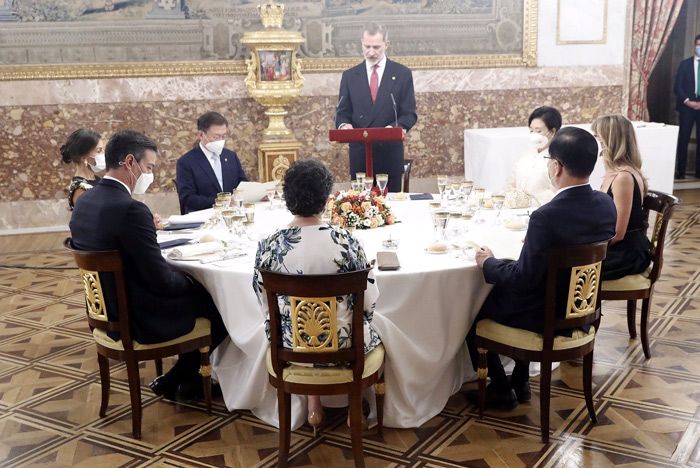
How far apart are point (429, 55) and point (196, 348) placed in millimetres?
5915

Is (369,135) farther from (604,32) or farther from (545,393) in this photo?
(604,32)

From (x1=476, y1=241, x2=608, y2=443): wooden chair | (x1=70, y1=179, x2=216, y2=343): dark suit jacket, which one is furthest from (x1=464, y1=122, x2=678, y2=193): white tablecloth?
(x1=70, y1=179, x2=216, y2=343): dark suit jacket

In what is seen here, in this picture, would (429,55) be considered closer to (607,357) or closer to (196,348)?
(607,357)

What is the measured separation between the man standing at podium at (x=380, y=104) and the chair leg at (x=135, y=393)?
297cm

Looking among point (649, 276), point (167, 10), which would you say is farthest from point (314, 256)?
point (167, 10)

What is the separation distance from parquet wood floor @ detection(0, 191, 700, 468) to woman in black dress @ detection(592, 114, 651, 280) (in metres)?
0.56

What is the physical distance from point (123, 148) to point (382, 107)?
3.02m

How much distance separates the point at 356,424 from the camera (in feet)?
9.70

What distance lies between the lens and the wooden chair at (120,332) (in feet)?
10.4

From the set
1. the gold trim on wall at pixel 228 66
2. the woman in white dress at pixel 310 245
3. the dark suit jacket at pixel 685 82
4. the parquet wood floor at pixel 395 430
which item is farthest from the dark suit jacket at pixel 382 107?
the dark suit jacket at pixel 685 82

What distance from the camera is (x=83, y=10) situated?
769 cm

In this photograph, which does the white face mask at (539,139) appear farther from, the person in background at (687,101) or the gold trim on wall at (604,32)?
the person in background at (687,101)

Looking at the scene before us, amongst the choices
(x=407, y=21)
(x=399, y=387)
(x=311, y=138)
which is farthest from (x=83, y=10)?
(x=399, y=387)

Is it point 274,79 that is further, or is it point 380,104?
point 274,79
